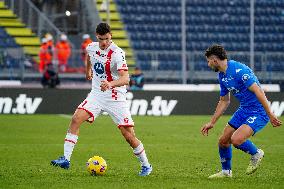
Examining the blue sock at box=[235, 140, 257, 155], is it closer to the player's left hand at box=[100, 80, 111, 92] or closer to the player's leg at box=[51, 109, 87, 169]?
the player's left hand at box=[100, 80, 111, 92]

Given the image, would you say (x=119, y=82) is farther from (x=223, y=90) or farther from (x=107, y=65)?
(x=223, y=90)

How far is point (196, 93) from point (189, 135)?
695 centimetres

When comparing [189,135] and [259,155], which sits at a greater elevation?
[259,155]

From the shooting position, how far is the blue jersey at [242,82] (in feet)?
36.3

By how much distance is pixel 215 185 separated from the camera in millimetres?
10508

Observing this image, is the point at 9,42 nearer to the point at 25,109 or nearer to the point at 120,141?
the point at 25,109

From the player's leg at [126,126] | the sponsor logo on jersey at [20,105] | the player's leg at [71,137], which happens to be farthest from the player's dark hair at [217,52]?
the sponsor logo on jersey at [20,105]

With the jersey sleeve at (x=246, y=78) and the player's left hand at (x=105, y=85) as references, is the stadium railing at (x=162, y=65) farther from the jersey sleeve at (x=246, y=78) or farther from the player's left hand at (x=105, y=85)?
the player's left hand at (x=105, y=85)

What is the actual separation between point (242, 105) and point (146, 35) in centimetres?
2329

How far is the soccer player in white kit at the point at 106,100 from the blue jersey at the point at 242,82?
1366 millimetres

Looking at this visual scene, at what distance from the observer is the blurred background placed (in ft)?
99.1

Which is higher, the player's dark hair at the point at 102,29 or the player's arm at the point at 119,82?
the player's dark hair at the point at 102,29

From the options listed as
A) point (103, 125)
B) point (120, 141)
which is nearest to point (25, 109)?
point (103, 125)

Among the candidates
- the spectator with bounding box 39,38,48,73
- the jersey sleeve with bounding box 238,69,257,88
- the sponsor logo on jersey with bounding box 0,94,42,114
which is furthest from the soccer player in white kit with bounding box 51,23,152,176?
the spectator with bounding box 39,38,48,73
